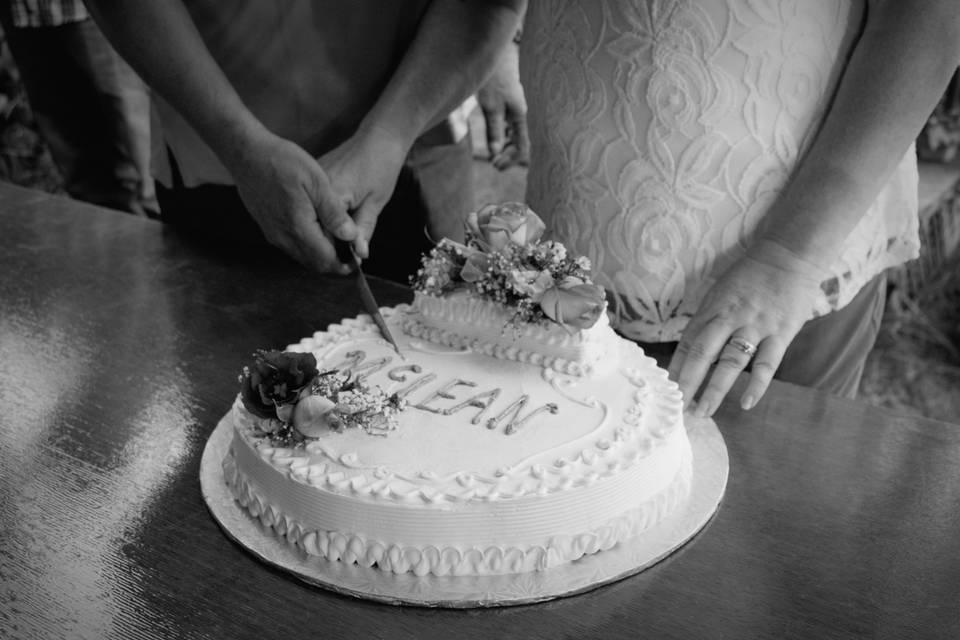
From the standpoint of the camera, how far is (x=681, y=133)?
5.38 ft

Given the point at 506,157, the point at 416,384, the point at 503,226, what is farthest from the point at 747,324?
the point at 506,157

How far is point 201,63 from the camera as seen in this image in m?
1.95

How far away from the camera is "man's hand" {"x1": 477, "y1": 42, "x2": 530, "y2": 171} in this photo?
7.82 feet

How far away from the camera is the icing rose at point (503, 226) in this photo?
1.56m

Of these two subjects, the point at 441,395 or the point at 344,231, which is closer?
the point at 441,395

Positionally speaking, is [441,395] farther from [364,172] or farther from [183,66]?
[183,66]

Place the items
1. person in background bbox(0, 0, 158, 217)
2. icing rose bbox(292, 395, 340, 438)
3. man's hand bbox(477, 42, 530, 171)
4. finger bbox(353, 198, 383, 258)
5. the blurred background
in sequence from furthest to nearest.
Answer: the blurred background → person in background bbox(0, 0, 158, 217) → man's hand bbox(477, 42, 530, 171) → finger bbox(353, 198, 383, 258) → icing rose bbox(292, 395, 340, 438)

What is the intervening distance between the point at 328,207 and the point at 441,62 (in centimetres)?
48

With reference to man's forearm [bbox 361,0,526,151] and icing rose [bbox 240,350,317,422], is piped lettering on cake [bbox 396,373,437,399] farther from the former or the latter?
man's forearm [bbox 361,0,526,151]

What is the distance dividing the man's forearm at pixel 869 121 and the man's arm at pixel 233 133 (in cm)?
88

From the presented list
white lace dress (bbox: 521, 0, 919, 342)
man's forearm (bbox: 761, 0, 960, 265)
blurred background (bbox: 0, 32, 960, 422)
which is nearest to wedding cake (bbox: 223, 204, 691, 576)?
white lace dress (bbox: 521, 0, 919, 342)

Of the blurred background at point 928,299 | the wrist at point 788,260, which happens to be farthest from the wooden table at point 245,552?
the blurred background at point 928,299

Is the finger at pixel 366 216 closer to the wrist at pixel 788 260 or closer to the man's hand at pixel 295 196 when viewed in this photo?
the man's hand at pixel 295 196

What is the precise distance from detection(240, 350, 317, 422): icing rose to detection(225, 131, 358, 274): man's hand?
650 mm
